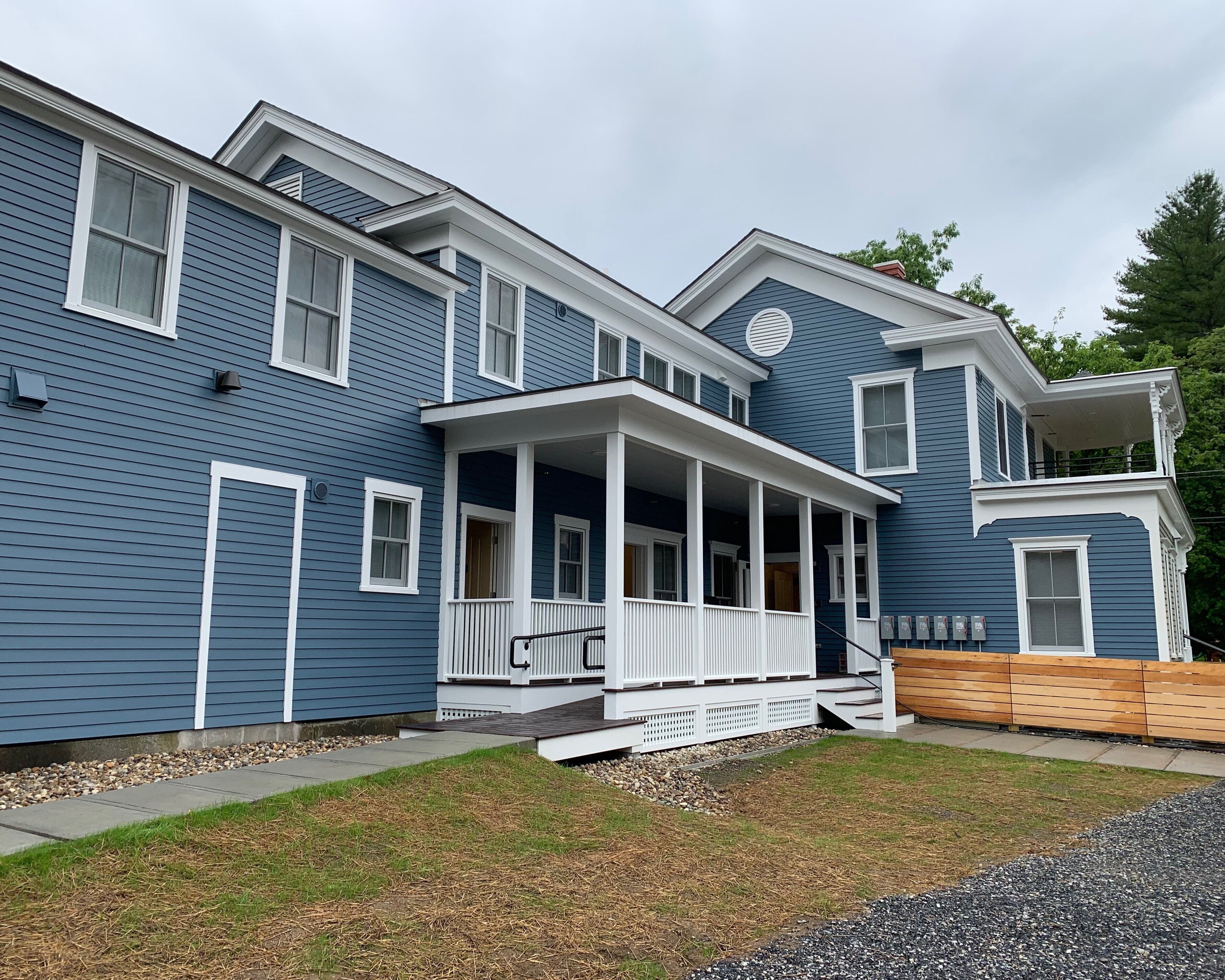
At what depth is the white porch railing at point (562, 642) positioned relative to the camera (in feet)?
35.2

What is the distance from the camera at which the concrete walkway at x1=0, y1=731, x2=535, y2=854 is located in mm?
4926

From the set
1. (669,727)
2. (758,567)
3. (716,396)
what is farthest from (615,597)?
(716,396)

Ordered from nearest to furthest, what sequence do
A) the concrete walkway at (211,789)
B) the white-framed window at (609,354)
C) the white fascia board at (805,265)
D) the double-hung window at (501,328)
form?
1. the concrete walkway at (211,789)
2. the double-hung window at (501,328)
3. the white-framed window at (609,354)
4. the white fascia board at (805,265)

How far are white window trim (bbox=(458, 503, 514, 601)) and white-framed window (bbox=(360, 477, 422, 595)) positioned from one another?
2.46 feet

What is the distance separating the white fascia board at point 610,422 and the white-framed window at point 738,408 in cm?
535

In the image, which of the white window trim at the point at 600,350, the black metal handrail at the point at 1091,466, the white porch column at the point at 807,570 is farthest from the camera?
the black metal handrail at the point at 1091,466

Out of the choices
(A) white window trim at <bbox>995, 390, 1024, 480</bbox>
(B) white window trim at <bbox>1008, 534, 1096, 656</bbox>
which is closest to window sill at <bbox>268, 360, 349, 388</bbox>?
(B) white window trim at <bbox>1008, 534, 1096, 656</bbox>

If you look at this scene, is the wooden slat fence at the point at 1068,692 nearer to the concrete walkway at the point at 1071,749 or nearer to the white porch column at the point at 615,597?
the concrete walkway at the point at 1071,749

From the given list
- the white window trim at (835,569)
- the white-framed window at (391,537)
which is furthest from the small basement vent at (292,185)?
the white window trim at (835,569)

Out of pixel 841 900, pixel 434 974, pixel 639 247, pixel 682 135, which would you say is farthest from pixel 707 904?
pixel 639 247

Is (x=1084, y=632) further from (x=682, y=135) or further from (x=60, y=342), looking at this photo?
(x=682, y=135)

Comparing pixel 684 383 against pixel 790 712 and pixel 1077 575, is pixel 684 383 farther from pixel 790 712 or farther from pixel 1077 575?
pixel 1077 575

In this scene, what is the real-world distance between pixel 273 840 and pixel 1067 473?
22.6 meters

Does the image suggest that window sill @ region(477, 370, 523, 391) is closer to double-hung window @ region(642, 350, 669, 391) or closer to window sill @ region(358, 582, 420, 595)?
window sill @ region(358, 582, 420, 595)
